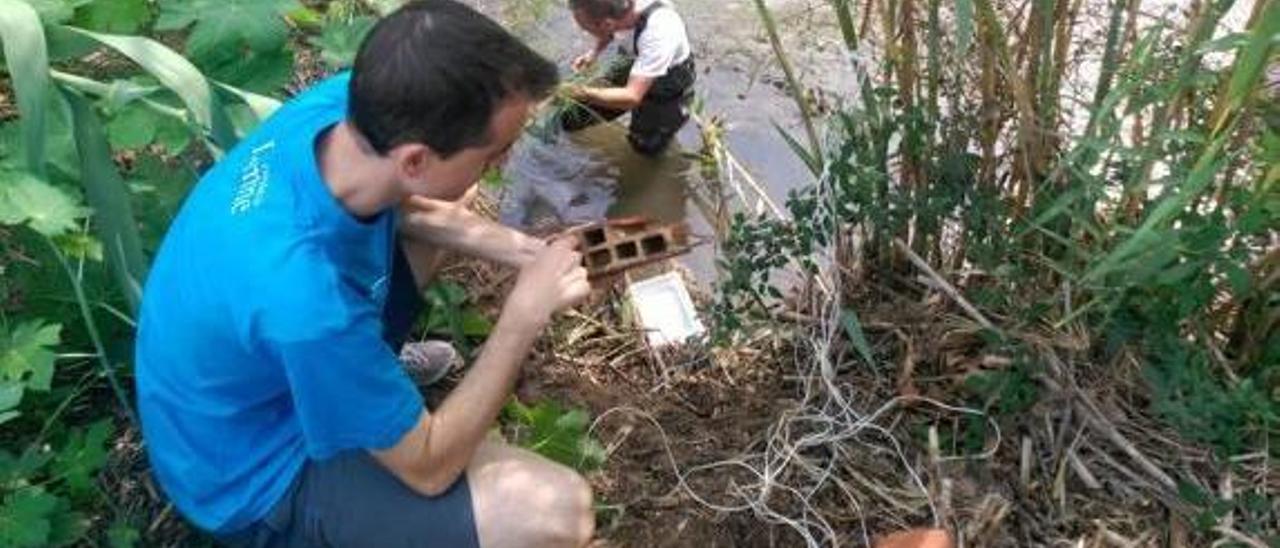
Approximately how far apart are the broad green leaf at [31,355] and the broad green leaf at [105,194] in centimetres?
14

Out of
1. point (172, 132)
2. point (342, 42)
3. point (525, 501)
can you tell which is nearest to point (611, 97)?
point (342, 42)

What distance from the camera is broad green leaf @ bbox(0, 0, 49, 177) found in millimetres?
1771

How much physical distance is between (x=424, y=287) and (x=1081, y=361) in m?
1.10

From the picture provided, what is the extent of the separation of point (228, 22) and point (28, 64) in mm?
468

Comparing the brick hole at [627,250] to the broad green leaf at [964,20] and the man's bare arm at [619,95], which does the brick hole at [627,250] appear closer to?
the broad green leaf at [964,20]

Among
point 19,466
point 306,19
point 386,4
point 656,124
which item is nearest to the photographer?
point 19,466

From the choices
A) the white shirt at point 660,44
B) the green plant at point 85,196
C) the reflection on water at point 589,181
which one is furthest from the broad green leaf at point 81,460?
the white shirt at point 660,44

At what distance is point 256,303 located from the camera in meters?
1.64

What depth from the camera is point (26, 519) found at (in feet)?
6.16

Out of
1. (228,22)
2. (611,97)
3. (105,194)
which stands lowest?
(611,97)

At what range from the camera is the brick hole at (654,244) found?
7.24 ft

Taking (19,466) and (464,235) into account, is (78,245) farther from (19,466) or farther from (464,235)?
(464,235)

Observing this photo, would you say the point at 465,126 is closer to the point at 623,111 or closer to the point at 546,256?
the point at 546,256

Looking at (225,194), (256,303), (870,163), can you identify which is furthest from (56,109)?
(870,163)
